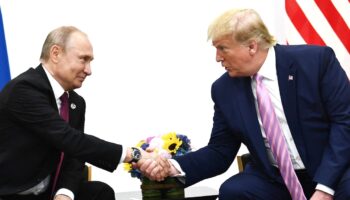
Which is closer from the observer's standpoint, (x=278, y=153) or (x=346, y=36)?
(x=278, y=153)

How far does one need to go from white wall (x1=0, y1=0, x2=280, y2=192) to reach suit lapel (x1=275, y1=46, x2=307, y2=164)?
1640 millimetres

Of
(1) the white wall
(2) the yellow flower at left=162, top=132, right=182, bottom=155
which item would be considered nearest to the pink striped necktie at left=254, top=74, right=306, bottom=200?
(2) the yellow flower at left=162, top=132, right=182, bottom=155

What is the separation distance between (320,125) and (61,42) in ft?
4.32

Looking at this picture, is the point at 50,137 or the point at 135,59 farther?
the point at 135,59

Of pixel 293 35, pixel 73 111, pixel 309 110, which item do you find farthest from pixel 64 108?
pixel 293 35

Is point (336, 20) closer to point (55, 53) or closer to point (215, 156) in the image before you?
point (215, 156)

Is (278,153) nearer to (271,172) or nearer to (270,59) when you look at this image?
(271,172)

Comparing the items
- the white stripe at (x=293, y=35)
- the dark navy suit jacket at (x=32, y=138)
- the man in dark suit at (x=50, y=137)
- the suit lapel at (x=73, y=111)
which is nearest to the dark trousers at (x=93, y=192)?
the man in dark suit at (x=50, y=137)

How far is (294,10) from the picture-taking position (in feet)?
12.9

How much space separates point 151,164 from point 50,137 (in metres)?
0.54

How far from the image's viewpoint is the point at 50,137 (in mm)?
2727

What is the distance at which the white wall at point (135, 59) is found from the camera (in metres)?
4.07

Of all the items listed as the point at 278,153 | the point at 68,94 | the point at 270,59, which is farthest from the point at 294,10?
the point at 68,94

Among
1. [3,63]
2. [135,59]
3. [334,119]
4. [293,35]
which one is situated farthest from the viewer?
[135,59]
